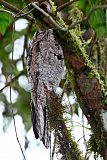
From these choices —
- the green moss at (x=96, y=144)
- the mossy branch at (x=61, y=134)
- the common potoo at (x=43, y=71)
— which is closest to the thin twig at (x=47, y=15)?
the common potoo at (x=43, y=71)

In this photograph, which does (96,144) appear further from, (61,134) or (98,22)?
(98,22)

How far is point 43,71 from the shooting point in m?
0.97

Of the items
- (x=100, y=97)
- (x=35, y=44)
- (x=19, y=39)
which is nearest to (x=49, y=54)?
(x=35, y=44)

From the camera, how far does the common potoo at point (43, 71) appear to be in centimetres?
96

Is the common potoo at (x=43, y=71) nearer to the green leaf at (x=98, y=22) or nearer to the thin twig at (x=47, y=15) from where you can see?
the thin twig at (x=47, y=15)

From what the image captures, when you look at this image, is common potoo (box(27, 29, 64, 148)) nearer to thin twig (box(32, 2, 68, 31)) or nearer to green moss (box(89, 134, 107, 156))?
thin twig (box(32, 2, 68, 31))

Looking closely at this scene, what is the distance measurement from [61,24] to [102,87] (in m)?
0.18

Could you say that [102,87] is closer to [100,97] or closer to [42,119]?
[100,97]

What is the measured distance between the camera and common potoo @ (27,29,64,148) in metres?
0.96

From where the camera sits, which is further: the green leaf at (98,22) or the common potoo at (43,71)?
the green leaf at (98,22)

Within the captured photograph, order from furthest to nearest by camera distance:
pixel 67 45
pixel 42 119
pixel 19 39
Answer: pixel 19 39 < pixel 67 45 < pixel 42 119

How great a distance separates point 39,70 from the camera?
98cm

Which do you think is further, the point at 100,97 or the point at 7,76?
the point at 7,76

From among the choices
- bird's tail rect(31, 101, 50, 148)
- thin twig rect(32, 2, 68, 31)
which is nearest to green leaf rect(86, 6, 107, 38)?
thin twig rect(32, 2, 68, 31)
